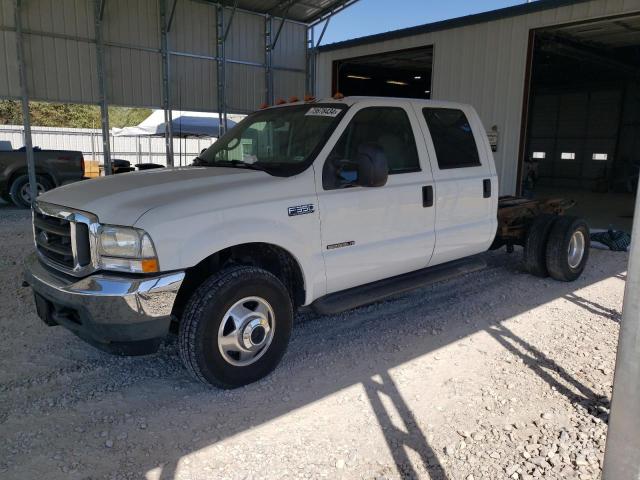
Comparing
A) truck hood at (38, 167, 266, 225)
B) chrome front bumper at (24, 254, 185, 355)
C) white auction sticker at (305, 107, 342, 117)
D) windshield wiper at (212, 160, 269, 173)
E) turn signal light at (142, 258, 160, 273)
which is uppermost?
white auction sticker at (305, 107, 342, 117)

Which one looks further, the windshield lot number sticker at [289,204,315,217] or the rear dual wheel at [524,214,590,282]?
the rear dual wheel at [524,214,590,282]

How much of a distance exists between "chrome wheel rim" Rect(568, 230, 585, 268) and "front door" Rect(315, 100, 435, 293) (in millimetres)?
2936

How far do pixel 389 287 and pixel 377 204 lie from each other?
79 cm

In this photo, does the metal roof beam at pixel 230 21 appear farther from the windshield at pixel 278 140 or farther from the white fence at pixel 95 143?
the white fence at pixel 95 143

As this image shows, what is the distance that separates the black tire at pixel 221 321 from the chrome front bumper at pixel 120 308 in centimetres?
19

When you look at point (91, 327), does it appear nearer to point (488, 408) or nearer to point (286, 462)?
point (286, 462)

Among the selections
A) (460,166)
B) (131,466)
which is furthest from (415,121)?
(131,466)

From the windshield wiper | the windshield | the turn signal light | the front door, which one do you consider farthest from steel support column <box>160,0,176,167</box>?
the turn signal light

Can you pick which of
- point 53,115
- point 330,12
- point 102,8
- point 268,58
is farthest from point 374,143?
point 53,115

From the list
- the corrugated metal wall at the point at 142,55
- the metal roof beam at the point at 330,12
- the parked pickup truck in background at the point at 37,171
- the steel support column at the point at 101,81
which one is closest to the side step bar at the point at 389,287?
the corrugated metal wall at the point at 142,55

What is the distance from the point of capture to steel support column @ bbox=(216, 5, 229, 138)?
14672 mm

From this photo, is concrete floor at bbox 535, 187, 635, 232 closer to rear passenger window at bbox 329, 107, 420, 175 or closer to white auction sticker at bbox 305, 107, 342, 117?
rear passenger window at bbox 329, 107, 420, 175

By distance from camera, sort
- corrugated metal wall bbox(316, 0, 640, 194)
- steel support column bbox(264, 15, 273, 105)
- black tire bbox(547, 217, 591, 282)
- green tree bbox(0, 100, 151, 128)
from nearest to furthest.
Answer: black tire bbox(547, 217, 591, 282)
corrugated metal wall bbox(316, 0, 640, 194)
steel support column bbox(264, 15, 273, 105)
green tree bbox(0, 100, 151, 128)

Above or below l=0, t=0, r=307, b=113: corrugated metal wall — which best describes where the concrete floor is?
below
